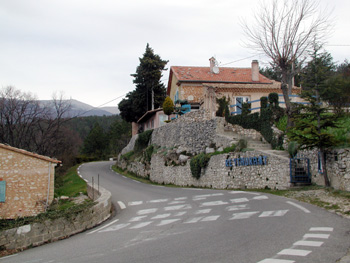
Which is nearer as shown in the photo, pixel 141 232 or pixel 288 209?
pixel 141 232

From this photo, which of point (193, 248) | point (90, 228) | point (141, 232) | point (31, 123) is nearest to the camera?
point (193, 248)

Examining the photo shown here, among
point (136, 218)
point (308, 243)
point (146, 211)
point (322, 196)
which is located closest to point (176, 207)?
point (146, 211)

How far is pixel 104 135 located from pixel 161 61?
33613mm

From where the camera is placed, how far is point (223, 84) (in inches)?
1256

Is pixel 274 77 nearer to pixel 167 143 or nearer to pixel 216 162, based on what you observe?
pixel 167 143

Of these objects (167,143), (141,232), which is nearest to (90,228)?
(141,232)

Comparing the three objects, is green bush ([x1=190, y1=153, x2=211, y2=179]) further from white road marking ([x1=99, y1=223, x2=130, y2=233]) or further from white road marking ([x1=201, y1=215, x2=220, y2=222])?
white road marking ([x1=99, y1=223, x2=130, y2=233])

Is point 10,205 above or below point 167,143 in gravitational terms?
below

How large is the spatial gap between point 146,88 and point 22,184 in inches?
1167

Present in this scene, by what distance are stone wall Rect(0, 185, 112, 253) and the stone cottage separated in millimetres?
9566

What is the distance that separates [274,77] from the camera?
188 feet

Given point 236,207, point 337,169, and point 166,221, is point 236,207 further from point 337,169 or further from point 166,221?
point 337,169

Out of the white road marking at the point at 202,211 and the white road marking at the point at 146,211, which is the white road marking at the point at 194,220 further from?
the white road marking at the point at 146,211

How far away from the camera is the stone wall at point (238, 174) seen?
16.2 meters
